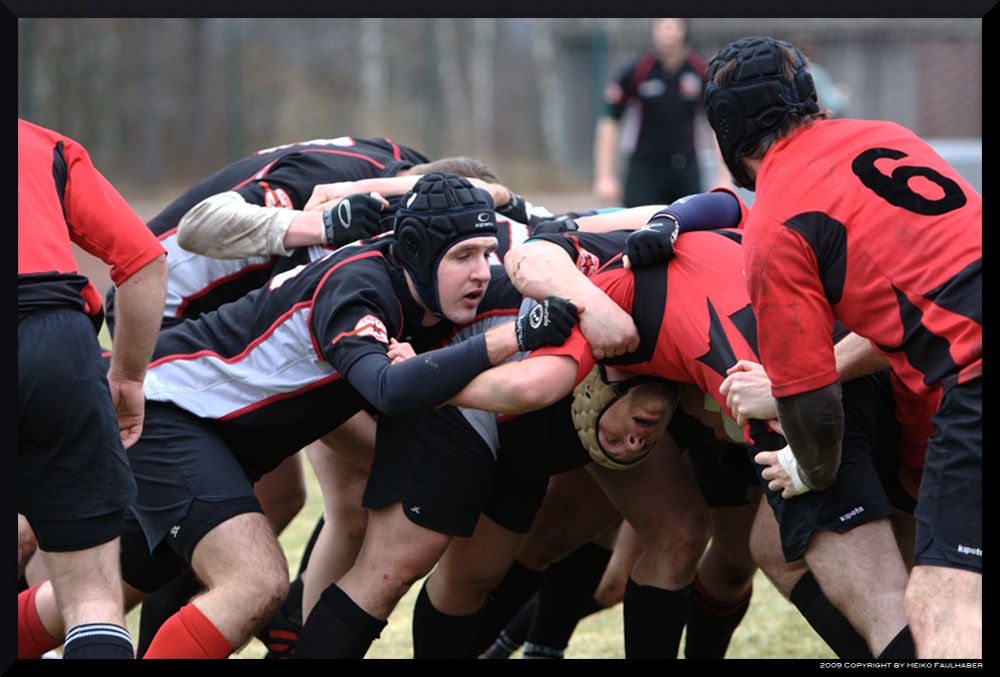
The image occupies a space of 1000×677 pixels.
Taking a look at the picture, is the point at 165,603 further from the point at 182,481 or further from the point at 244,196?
the point at 244,196

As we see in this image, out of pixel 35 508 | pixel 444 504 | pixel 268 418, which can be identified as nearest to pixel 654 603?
pixel 444 504

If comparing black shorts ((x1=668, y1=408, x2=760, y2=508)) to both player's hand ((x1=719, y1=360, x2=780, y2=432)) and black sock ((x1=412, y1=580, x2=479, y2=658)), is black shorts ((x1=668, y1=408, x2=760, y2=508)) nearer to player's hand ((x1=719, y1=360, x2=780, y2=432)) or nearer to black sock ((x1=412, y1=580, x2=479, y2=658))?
player's hand ((x1=719, y1=360, x2=780, y2=432))

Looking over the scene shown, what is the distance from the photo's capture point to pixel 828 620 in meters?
3.34

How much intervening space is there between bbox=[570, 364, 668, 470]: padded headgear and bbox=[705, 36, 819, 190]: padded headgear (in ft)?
2.71

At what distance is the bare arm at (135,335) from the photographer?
356 cm

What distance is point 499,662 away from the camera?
445 cm

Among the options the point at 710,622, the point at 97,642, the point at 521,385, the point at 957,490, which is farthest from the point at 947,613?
the point at 97,642

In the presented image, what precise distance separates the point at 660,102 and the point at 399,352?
7.08 meters

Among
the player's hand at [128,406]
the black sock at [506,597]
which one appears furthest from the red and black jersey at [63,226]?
the black sock at [506,597]

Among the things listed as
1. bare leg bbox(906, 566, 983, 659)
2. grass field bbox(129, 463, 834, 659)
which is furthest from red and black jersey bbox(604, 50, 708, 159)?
bare leg bbox(906, 566, 983, 659)

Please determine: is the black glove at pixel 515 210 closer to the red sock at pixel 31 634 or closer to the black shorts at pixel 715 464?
the black shorts at pixel 715 464

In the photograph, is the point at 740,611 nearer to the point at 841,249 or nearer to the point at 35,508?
the point at 841,249

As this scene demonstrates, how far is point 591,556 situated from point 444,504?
107 centimetres

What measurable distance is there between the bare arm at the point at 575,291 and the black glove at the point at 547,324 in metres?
0.07
